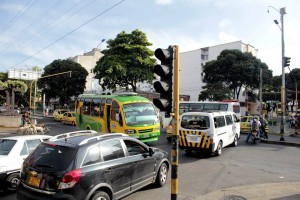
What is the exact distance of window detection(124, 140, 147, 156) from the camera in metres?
6.63

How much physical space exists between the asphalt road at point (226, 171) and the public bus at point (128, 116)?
7.10ft

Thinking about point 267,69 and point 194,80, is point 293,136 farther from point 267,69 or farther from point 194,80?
point 194,80

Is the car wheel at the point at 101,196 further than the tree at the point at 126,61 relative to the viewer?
No

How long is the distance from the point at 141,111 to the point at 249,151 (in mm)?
6003

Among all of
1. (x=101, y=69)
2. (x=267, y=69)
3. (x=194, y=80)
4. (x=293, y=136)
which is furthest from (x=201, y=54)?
(x=293, y=136)

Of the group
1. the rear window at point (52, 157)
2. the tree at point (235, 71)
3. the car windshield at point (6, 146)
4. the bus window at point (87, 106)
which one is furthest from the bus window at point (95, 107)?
the tree at point (235, 71)

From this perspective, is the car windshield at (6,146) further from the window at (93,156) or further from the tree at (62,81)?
the tree at (62,81)

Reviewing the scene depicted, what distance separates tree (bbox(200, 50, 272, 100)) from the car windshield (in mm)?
34668

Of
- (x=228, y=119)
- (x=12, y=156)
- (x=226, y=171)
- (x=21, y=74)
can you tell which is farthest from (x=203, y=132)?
(x=21, y=74)

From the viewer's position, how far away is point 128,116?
14.8 metres

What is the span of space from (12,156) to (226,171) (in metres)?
6.85

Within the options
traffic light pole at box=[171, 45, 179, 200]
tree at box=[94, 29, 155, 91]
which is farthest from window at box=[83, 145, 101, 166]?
tree at box=[94, 29, 155, 91]

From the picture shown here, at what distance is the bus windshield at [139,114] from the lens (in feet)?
48.2

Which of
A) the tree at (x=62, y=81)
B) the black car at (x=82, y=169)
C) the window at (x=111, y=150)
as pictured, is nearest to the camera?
the black car at (x=82, y=169)
